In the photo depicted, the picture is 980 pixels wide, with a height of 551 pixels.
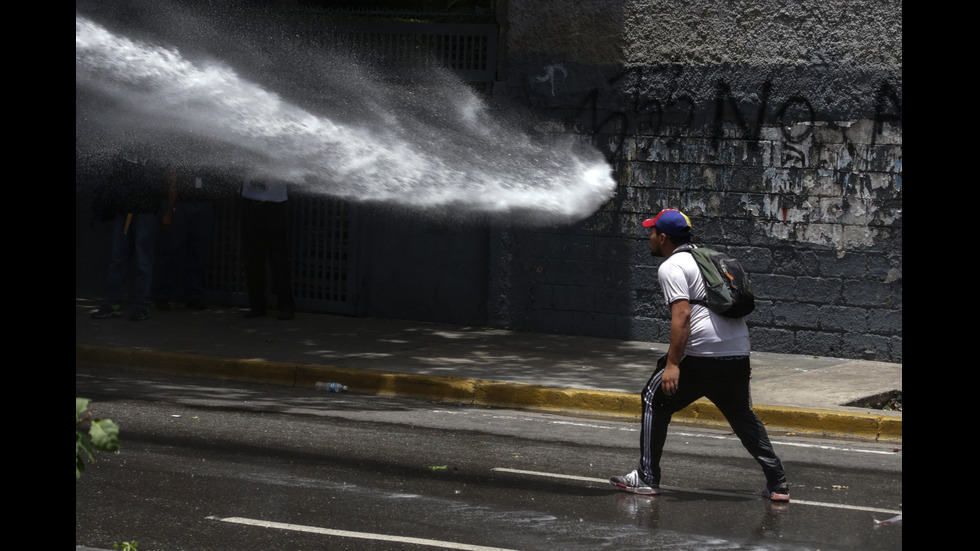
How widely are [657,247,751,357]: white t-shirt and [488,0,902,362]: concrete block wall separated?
5364 mm

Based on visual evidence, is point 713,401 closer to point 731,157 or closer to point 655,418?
point 655,418

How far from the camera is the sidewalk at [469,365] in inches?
376

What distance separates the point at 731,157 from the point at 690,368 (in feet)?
18.9

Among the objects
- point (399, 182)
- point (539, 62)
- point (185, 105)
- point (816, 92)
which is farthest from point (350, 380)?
point (816, 92)

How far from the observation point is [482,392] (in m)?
10.1

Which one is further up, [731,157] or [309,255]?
[731,157]

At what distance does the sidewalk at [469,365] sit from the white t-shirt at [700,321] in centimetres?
285

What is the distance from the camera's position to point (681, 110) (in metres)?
12.2

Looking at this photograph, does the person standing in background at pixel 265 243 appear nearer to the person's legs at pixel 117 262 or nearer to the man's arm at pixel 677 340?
the person's legs at pixel 117 262

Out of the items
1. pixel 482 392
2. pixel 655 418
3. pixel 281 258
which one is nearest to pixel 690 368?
pixel 655 418

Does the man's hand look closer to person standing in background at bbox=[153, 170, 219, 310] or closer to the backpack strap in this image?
the backpack strap

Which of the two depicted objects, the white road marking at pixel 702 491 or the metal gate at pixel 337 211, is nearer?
the white road marking at pixel 702 491

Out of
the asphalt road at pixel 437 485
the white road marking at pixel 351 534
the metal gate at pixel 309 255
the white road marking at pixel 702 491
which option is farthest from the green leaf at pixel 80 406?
the metal gate at pixel 309 255

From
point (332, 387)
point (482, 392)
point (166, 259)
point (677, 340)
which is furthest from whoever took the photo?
point (166, 259)
